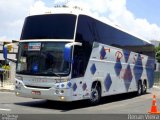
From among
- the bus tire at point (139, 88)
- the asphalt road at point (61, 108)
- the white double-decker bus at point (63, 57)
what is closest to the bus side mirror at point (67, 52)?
the white double-decker bus at point (63, 57)

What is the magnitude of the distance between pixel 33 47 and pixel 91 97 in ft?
11.7

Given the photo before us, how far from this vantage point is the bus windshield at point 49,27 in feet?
50.3

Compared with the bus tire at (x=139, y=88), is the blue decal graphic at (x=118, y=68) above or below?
above

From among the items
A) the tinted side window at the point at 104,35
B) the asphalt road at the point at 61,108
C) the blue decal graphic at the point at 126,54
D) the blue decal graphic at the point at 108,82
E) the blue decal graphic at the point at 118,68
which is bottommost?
the asphalt road at the point at 61,108

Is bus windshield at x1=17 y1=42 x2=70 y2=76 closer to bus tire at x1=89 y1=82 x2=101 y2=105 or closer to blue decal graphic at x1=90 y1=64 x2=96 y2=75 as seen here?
blue decal graphic at x1=90 y1=64 x2=96 y2=75

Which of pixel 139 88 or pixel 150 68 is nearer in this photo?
pixel 139 88

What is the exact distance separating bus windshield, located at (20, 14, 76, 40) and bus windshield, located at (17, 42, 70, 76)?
347 millimetres

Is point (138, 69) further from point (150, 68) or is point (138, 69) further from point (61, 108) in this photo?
point (61, 108)

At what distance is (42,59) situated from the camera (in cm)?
1537

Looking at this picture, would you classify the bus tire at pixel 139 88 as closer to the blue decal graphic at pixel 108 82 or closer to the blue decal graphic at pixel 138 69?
the blue decal graphic at pixel 138 69

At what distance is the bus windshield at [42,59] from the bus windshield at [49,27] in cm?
→ 35

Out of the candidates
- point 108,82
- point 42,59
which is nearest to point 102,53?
point 108,82

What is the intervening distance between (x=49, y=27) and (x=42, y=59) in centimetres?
138

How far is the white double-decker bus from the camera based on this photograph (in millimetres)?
15000
